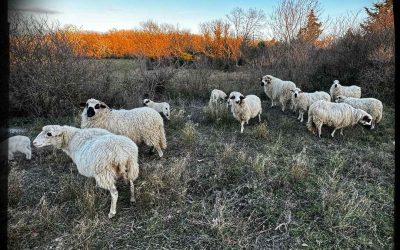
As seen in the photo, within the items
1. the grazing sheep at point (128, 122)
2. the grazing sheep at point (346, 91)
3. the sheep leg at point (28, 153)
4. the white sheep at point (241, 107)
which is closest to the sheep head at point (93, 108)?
the grazing sheep at point (128, 122)

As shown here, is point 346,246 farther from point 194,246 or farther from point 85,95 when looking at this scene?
point 85,95

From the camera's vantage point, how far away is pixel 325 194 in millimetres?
4594

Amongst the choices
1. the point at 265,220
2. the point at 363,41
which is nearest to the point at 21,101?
the point at 265,220

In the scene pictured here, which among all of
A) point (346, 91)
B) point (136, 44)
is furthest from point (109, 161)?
point (346, 91)

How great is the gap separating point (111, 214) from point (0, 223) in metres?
3.34

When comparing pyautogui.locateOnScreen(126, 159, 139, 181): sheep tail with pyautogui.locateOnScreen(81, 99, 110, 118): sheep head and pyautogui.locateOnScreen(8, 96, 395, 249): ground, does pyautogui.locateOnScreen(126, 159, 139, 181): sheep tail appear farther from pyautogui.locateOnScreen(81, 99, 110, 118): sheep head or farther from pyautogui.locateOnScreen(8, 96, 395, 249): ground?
pyautogui.locateOnScreen(81, 99, 110, 118): sheep head

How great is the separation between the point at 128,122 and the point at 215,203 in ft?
9.58

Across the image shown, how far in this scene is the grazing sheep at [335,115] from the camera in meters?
8.15

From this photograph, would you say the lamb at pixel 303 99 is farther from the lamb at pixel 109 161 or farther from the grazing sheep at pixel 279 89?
the lamb at pixel 109 161

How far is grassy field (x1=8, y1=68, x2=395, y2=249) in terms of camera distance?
3.79m

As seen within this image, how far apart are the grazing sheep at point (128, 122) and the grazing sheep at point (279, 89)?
6.29 meters

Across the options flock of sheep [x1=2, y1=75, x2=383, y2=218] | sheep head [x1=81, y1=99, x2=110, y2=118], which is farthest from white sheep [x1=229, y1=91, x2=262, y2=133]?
sheep head [x1=81, y1=99, x2=110, y2=118]

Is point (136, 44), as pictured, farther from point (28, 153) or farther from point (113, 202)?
point (113, 202)

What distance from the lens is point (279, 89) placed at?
11.3 meters
